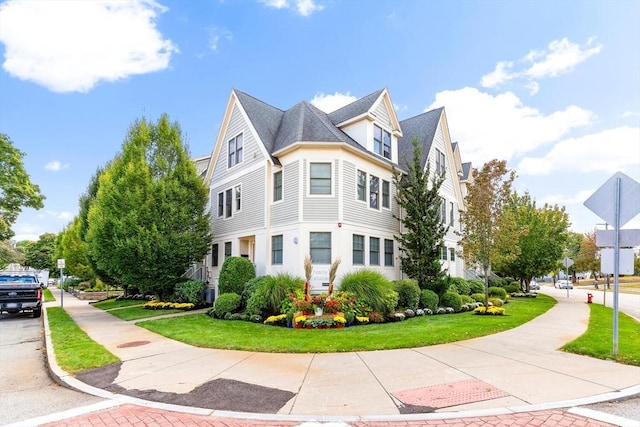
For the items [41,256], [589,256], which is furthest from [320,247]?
[41,256]

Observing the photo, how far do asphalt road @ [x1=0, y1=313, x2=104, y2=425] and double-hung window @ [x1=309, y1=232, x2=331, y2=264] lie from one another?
30.9 ft

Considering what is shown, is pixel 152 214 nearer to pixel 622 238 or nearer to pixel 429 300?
pixel 429 300

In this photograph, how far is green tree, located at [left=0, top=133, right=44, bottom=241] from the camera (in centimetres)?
2808

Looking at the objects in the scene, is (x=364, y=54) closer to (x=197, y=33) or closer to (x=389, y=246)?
(x=197, y=33)

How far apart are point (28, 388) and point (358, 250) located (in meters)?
12.4

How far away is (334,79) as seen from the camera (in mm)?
19141

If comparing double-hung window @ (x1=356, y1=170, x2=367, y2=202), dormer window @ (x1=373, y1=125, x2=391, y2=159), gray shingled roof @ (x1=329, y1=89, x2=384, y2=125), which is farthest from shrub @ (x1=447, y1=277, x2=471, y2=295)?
gray shingled roof @ (x1=329, y1=89, x2=384, y2=125)

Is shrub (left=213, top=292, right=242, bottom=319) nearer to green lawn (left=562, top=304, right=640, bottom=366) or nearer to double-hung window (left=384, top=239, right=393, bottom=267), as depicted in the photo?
double-hung window (left=384, top=239, right=393, bottom=267)

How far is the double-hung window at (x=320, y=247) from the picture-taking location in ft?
51.0

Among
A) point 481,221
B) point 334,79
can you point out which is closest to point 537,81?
point 481,221

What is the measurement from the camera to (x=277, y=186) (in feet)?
56.8

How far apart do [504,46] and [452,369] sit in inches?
556

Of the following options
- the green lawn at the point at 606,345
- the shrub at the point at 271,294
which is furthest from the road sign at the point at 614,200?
the shrub at the point at 271,294

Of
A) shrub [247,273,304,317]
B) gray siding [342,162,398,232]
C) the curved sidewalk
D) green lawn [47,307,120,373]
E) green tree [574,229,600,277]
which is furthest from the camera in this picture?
green tree [574,229,600,277]
